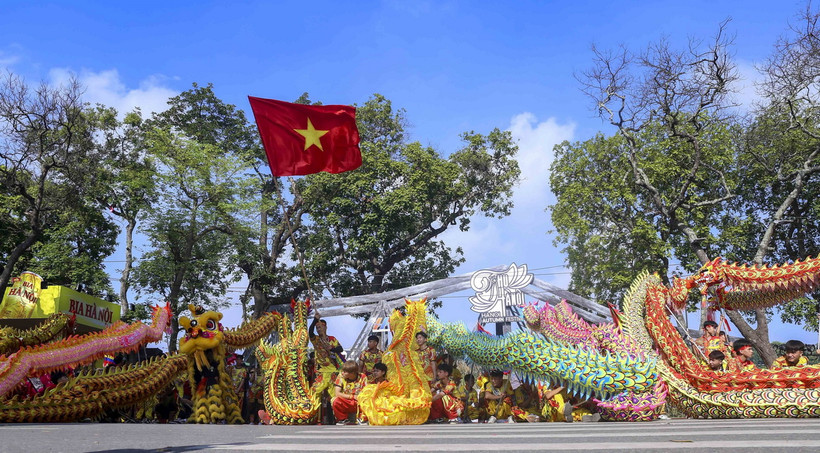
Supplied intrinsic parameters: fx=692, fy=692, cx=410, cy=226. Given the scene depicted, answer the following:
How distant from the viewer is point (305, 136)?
41.3 ft

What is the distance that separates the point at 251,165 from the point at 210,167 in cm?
188

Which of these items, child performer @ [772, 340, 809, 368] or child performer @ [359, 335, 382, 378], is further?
child performer @ [359, 335, 382, 378]

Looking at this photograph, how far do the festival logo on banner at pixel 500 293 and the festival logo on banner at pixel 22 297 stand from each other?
12453 millimetres

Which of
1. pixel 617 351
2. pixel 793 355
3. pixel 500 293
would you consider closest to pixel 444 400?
pixel 617 351

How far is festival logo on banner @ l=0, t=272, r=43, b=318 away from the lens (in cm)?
1612

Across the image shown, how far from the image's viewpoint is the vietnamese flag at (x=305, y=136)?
12203mm

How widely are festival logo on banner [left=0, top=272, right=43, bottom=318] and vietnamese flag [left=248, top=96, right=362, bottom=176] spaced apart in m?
7.84

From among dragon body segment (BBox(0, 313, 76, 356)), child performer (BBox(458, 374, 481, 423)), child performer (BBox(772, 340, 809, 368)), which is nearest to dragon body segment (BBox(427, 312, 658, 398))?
child performer (BBox(458, 374, 481, 423))

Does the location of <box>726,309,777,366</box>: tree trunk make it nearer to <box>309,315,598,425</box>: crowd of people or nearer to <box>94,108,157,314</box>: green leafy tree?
<box>309,315,598,425</box>: crowd of people

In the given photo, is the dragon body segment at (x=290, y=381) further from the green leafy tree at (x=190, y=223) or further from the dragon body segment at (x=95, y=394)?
the green leafy tree at (x=190, y=223)

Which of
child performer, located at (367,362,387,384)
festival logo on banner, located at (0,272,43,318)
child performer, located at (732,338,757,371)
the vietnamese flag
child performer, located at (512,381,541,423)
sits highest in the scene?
the vietnamese flag

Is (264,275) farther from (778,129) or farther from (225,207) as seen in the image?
(778,129)

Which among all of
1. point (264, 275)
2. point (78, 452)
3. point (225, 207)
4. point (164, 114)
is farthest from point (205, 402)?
point (164, 114)

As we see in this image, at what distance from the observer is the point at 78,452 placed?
4465 mm
